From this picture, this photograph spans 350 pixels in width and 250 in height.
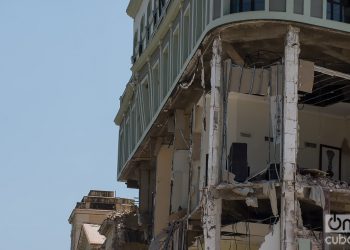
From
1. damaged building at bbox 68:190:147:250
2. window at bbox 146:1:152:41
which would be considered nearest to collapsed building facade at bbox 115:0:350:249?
window at bbox 146:1:152:41

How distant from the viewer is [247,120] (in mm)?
40219

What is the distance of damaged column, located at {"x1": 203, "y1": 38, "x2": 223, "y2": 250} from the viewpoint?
3494 cm

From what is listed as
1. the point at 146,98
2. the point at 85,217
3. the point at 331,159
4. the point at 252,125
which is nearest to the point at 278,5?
the point at 252,125

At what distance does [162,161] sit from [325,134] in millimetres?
8352

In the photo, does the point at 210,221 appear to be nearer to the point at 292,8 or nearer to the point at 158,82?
the point at 292,8

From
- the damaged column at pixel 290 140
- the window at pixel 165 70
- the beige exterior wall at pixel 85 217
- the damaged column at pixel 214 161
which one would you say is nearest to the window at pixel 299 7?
the damaged column at pixel 290 140

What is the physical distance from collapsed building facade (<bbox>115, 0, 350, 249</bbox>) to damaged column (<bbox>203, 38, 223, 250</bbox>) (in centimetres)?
3

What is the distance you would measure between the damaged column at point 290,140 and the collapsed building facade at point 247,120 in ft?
0.11

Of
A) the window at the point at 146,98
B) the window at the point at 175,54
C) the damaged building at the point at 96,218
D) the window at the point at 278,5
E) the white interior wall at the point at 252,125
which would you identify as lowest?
the damaged building at the point at 96,218

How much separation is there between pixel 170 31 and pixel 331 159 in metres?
8.15

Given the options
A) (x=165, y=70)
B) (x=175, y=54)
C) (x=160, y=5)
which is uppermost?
(x=160, y=5)

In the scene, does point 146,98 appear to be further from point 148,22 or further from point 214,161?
point 214,161

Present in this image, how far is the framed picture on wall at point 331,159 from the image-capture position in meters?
41.8

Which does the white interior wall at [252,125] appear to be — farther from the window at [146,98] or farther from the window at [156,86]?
the window at [146,98]
